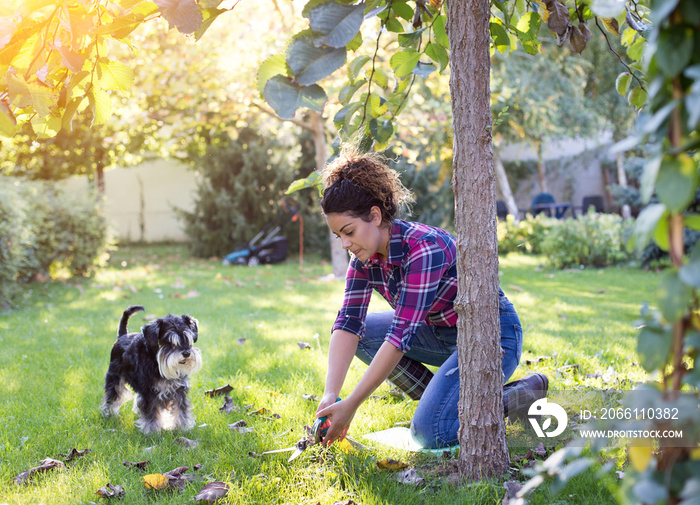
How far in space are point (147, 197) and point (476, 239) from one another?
17.0 meters

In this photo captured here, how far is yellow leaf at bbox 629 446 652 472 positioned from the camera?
0.78 m

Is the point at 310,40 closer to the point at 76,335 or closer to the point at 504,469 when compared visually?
the point at 504,469

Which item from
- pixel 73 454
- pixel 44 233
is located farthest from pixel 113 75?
pixel 44 233

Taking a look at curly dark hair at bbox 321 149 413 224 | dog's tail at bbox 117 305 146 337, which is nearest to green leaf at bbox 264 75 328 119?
curly dark hair at bbox 321 149 413 224

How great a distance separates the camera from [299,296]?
708cm

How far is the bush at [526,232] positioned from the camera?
11.1 meters

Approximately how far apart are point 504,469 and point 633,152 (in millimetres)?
19271

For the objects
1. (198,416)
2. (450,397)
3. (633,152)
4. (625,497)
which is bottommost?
(198,416)

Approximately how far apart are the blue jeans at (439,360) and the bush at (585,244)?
289 inches

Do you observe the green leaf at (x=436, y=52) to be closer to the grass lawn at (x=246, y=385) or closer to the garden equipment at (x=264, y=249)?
the grass lawn at (x=246, y=385)

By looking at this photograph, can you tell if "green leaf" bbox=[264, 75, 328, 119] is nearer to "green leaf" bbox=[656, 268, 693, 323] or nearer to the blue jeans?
"green leaf" bbox=[656, 268, 693, 323]

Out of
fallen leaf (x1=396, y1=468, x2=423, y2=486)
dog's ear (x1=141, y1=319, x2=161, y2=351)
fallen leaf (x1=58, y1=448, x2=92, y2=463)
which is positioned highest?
dog's ear (x1=141, y1=319, x2=161, y2=351)

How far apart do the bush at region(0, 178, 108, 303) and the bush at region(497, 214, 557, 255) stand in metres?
7.78

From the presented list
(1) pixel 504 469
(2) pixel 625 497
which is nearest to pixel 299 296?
(1) pixel 504 469
